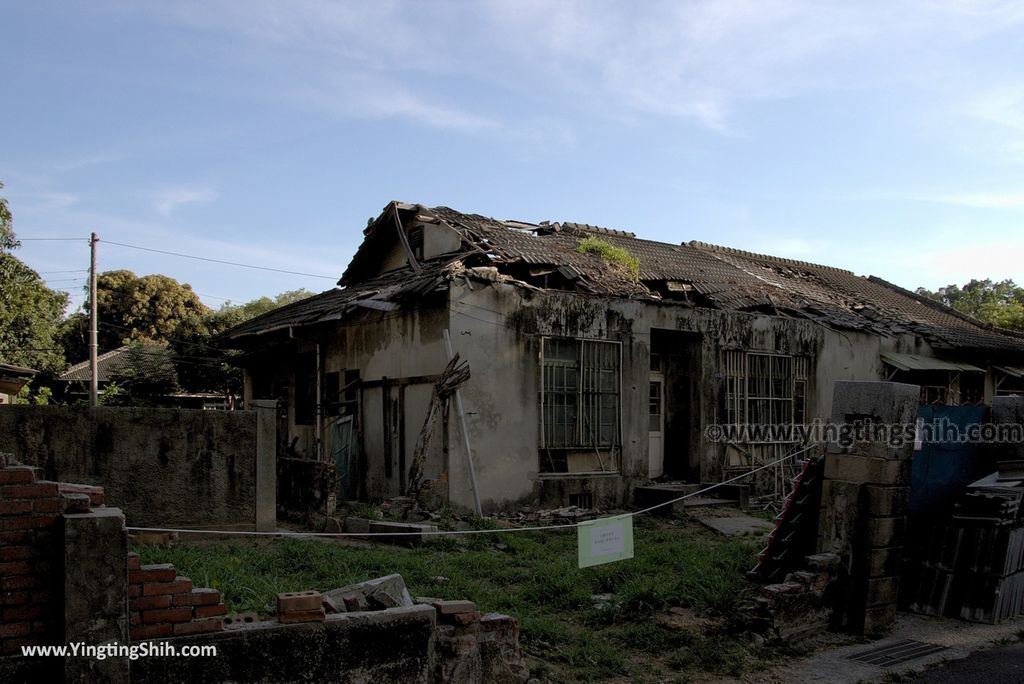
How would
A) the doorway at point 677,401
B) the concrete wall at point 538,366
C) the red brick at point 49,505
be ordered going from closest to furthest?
1. the red brick at point 49,505
2. the concrete wall at point 538,366
3. the doorway at point 677,401

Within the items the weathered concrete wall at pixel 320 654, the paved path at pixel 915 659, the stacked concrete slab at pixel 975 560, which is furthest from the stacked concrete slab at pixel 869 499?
the weathered concrete wall at pixel 320 654

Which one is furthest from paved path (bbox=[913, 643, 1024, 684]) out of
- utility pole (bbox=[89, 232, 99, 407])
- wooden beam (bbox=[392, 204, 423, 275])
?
utility pole (bbox=[89, 232, 99, 407])

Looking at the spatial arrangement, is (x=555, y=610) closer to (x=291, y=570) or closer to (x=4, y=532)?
(x=291, y=570)

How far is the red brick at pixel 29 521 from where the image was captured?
4.24m

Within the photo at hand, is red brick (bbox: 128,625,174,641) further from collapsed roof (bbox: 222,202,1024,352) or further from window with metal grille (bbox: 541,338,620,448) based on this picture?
window with metal grille (bbox: 541,338,620,448)

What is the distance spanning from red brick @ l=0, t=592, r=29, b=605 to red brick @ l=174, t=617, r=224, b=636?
2.60ft

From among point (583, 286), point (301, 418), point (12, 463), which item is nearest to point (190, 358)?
point (301, 418)

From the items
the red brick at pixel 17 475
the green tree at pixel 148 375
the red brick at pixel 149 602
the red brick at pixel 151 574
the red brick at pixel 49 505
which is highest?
the green tree at pixel 148 375

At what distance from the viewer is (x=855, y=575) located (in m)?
7.55

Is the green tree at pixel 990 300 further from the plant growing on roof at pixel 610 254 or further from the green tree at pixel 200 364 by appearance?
the green tree at pixel 200 364

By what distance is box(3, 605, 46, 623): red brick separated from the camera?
4199 millimetres

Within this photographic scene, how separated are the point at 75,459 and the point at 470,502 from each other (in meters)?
5.56

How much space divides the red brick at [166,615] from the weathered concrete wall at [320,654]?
111mm

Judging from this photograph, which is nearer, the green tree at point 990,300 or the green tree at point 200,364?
the green tree at point 990,300
